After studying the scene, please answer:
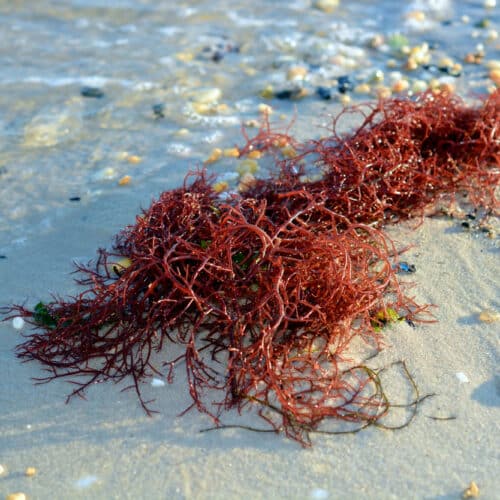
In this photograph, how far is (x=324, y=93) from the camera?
14.3 ft

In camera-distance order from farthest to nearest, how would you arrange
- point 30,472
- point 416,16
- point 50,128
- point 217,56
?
point 416,16, point 217,56, point 50,128, point 30,472

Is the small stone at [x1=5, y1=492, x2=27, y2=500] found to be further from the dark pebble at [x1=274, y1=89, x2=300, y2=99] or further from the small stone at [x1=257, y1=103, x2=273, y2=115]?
the dark pebble at [x1=274, y1=89, x2=300, y2=99]

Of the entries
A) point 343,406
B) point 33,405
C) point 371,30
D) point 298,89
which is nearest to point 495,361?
point 343,406

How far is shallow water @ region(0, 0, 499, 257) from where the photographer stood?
3678mm

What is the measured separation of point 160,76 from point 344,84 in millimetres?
1452

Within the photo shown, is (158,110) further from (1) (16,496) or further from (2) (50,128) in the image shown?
(1) (16,496)

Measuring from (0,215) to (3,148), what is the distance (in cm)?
76

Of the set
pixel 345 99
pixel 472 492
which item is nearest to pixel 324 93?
pixel 345 99

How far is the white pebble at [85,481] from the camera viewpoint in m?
2.07

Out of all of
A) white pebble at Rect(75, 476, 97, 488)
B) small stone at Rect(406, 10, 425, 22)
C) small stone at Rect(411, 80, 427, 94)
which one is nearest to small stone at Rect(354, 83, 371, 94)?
small stone at Rect(411, 80, 427, 94)

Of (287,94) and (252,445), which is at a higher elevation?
(287,94)

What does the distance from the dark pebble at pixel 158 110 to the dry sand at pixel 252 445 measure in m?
2.13

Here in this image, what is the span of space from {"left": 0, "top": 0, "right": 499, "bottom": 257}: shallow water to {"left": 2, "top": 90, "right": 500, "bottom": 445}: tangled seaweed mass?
74cm

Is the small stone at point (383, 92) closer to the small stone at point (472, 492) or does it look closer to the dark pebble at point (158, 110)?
the dark pebble at point (158, 110)
